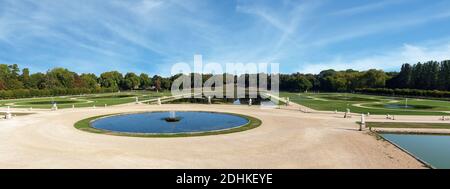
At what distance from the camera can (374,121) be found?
24.8m

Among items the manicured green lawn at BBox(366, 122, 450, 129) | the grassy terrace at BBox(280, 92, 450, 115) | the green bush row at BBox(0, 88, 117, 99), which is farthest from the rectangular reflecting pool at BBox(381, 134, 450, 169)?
the green bush row at BBox(0, 88, 117, 99)

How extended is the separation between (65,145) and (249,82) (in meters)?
109

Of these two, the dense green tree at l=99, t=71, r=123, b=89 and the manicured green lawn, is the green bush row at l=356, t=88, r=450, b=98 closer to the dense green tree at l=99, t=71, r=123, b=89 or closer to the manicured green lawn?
the manicured green lawn

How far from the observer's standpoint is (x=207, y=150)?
14.6 m

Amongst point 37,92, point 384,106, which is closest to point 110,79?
point 37,92

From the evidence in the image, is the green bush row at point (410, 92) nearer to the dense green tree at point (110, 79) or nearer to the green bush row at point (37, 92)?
the green bush row at point (37, 92)

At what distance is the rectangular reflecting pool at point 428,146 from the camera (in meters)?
14.0

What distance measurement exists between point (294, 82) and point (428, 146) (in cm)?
9013

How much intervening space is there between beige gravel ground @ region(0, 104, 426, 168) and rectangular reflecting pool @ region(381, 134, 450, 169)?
47.3 inches

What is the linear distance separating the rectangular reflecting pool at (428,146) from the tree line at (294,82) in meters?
53.1

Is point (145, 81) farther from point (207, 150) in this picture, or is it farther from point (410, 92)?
point (207, 150)
